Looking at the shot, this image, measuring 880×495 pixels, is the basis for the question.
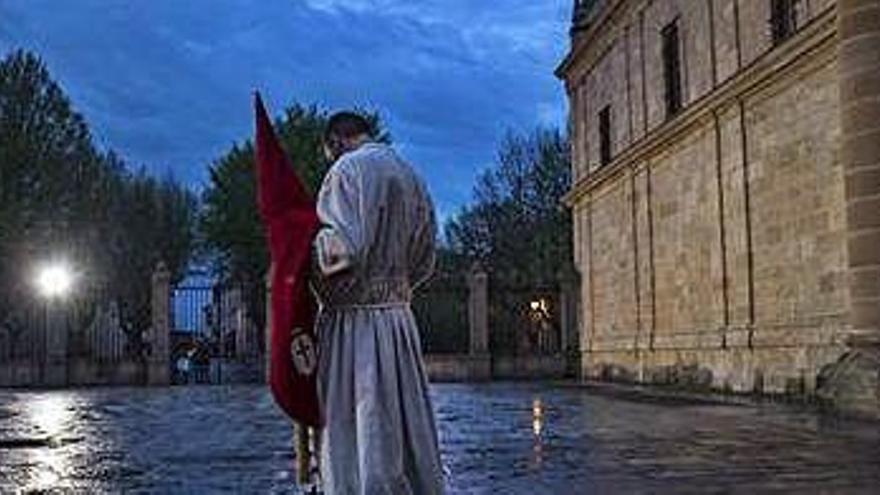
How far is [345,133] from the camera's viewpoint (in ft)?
17.9

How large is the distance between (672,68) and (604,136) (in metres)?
6.52

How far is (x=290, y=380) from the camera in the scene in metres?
5.09

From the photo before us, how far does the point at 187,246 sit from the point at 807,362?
4331cm

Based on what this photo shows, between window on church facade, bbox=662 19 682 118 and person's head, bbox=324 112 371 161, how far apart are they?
21.2 meters

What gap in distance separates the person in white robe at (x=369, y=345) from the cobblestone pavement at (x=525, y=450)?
3.80m

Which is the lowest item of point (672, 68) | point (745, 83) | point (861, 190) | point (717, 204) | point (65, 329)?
point (65, 329)

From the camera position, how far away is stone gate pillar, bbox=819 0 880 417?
1495 cm

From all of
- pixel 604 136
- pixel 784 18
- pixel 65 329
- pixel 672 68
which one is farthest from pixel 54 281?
pixel 784 18

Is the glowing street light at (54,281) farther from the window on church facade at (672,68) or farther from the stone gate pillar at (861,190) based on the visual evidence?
the stone gate pillar at (861,190)

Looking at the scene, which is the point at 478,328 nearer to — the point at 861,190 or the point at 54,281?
the point at 54,281

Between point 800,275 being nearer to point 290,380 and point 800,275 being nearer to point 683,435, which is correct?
point 683,435

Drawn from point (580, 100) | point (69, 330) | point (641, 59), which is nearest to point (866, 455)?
point (641, 59)

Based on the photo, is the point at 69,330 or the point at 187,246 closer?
the point at 69,330

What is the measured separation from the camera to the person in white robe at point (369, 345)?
5074 mm
